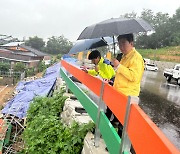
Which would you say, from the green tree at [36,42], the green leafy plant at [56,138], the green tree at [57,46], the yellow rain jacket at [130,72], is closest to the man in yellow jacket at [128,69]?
the yellow rain jacket at [130,72]

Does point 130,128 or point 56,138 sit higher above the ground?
point 130,128

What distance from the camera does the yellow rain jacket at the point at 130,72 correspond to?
3.16 meters

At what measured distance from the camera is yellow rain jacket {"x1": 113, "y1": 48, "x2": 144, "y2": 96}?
3.16 metres

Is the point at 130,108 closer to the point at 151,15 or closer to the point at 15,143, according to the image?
the point at 15,143

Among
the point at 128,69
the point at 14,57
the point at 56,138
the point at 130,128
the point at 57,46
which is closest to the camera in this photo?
the point at 130,128

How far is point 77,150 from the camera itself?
4.22 m

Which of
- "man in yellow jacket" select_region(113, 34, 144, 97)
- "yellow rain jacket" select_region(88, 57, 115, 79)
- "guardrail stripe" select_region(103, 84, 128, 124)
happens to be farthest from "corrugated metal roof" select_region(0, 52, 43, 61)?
"guardrail stripe" select_region(103, 84, 128, 124)

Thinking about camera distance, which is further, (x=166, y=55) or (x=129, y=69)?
(x=166, y=55)

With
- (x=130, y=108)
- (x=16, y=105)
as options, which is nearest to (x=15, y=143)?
(x=16, y=105)

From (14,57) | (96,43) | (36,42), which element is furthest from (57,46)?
(96,43)

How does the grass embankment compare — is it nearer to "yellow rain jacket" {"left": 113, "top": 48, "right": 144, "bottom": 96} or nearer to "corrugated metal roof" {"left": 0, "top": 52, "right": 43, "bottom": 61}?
"corrugated metal roof" {"left": 0, "top": 52, "right": 43, "bottom": 61}

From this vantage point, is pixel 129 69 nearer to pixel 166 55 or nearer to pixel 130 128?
pixel 130 128

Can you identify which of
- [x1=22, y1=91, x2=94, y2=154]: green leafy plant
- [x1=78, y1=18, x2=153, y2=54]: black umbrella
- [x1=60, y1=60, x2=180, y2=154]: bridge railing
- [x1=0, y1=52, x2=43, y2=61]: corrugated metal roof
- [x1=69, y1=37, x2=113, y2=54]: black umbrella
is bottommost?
[x1=0, y1=52, x2=43, y2=61]: corrugated metal roof

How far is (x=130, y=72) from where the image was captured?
10.4 ft
